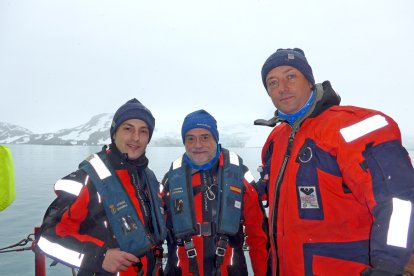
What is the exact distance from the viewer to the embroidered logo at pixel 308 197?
2.28m

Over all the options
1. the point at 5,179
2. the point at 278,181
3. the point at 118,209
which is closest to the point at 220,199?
the point at 278,181

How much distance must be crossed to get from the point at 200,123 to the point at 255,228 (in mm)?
1593

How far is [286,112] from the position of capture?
273 centimetres

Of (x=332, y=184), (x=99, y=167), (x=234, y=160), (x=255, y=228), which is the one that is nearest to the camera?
(x=332, y=184)

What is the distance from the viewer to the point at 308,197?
7.57 feet

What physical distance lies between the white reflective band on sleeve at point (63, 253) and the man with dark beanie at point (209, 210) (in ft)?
3.93

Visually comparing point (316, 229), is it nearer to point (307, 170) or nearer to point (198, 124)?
point (307, 170)

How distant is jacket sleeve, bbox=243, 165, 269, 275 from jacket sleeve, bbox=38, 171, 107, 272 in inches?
75.5

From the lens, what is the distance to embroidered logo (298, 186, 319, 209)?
2279 mm

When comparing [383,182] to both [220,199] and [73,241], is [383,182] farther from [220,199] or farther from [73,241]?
[73,241]

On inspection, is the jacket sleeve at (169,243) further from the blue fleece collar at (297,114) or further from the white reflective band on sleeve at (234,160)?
the blue fleece collar at (297,114)

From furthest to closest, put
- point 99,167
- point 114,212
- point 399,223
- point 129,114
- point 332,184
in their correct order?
point 129,114 → point 99,167 → point 114,212 → point 332,184 → point 399,223

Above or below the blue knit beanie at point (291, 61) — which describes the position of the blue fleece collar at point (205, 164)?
below

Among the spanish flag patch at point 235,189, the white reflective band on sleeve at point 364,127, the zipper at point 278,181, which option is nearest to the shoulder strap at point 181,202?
the spanish flag patch at point 235,189
